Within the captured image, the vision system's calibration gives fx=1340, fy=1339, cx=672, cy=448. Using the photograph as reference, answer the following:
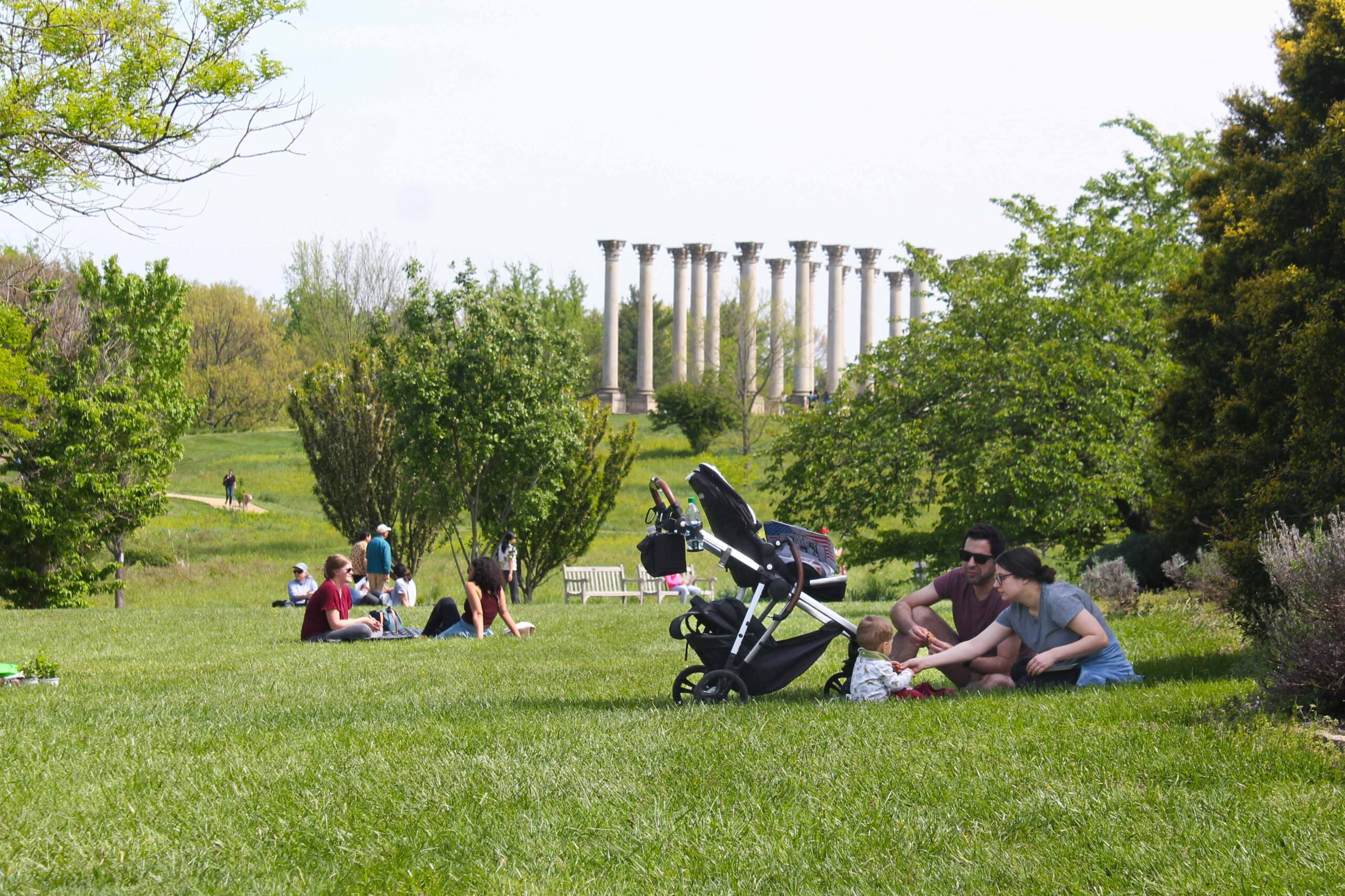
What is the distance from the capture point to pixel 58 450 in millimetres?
27125

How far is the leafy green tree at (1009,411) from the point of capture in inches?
863

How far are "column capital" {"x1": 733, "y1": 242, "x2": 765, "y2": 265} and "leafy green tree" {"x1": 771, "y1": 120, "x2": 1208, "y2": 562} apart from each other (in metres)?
50.7

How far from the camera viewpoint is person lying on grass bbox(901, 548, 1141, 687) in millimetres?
8234

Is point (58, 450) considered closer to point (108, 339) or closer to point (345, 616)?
point (108, 339)

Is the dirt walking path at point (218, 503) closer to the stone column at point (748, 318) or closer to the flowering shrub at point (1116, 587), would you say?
the stone column at point (748, 318)

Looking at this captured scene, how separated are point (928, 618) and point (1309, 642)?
293cm

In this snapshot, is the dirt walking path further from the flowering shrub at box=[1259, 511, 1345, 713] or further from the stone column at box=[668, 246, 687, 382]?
the flowering shrub at box=[1259, 511, 1345, 713]

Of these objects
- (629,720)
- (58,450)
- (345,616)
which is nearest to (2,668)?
(345,616)

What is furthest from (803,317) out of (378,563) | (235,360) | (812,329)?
(378,563)

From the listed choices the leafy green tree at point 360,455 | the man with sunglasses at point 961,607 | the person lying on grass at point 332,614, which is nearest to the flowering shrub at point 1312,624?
the man with sunglasses at point 961,607

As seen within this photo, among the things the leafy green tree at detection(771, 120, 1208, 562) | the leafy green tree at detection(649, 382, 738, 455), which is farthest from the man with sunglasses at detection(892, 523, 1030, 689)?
the leafy green tree at detection(649, 382, 738, 455)

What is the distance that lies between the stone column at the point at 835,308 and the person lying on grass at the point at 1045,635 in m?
71.1

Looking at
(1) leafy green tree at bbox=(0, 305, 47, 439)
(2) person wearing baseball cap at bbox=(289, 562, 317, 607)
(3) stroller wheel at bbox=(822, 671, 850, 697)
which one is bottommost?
(2) person wearing baseball cap at bbox=(289, 562, 317, 607)

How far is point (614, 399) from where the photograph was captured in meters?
81.1
